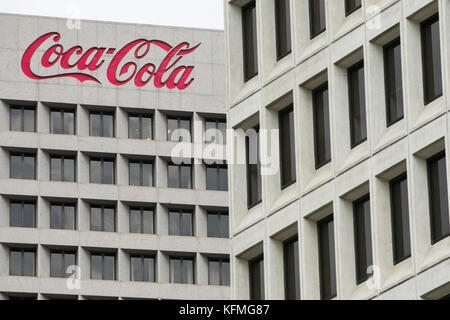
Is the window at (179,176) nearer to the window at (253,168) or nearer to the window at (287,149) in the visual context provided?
the window at (253,168)

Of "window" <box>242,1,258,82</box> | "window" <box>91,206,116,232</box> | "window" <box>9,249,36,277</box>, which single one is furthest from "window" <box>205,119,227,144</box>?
"window" <box>242,1,258,82</box>

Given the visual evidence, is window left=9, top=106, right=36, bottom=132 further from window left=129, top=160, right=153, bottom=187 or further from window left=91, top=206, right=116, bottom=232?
window left=129, top=160, right=153, bottom=187

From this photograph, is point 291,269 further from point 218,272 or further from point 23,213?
point 23,213

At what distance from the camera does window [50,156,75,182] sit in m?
104

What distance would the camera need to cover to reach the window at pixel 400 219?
46.7m

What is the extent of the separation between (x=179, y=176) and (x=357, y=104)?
56.4 meters

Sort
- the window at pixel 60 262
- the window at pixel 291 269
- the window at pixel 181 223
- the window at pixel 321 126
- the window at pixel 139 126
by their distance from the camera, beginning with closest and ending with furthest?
the window at pixel 321 126 → the window at pixel 291 269 → the window at pixel 60 262 → the window at pixel 181 223 → the window at pixel 139 126

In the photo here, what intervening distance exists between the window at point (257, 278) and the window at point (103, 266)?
4834cm

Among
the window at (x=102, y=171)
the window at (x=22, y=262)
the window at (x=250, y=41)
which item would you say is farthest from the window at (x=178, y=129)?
the window at (x=250, y=41)

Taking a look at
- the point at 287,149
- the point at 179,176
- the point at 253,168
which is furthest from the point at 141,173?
the point at 287,149

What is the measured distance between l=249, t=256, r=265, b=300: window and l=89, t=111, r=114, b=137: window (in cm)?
5110

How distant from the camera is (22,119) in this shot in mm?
104562
